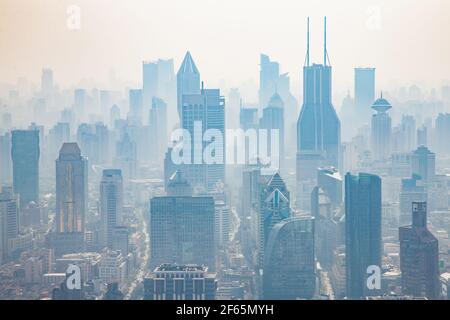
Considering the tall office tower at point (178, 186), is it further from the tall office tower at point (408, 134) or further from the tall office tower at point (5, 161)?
the tall office tower at point (408, 134)

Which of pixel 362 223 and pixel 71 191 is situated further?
pixel 71 191

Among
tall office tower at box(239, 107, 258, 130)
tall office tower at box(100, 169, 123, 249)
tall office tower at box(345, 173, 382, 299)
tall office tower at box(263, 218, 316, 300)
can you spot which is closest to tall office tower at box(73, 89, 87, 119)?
tall office tower at box(100, 169, 123, 249)

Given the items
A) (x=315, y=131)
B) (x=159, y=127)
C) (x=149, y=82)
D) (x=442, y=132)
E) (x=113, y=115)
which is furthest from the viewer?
(x=315, y=131)

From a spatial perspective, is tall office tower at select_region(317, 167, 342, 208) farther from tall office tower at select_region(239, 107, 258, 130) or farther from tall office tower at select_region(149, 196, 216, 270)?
tall office tower at select_region(149, 196, 216, 270)

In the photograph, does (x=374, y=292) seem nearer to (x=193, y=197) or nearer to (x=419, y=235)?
(x=419, y=235)

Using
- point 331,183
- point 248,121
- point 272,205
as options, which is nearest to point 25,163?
point 248,121

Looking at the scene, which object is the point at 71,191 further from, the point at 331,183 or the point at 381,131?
the point at 381,131
